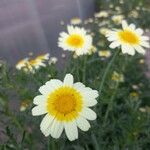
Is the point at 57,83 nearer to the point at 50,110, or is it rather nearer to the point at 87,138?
the point at 50,110

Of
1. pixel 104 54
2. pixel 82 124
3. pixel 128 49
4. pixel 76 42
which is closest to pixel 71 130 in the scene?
pixel 82 124

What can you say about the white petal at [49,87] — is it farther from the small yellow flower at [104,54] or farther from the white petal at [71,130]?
the small yellow flower at [104,54]

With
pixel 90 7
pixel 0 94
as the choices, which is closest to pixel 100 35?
pixel 90 7

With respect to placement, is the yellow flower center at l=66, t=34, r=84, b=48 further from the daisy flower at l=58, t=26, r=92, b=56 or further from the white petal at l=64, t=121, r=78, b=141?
the white petal at l=64, t=121, r=78, b=141

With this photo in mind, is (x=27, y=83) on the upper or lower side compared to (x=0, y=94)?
upper

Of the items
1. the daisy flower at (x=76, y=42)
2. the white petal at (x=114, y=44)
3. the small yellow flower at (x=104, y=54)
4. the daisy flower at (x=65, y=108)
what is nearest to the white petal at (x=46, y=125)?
the daisy flower at (x=65, y=108)
